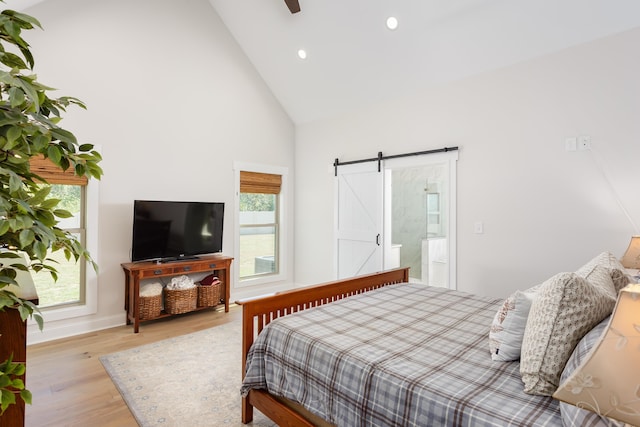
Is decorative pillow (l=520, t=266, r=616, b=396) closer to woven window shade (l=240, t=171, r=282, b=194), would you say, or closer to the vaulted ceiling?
the vaulted ceiling

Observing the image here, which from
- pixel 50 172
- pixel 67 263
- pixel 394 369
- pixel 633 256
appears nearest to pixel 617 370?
pixel 394 369

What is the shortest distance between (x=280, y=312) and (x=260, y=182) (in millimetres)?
3296

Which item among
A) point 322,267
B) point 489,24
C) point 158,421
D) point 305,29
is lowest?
point 158,421

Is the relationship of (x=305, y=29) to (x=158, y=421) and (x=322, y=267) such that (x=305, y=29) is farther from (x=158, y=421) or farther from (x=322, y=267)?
(x=158, y=421)

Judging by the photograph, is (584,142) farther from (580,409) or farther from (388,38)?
(580,409)

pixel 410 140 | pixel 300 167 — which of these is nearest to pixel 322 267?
pixel 300 167

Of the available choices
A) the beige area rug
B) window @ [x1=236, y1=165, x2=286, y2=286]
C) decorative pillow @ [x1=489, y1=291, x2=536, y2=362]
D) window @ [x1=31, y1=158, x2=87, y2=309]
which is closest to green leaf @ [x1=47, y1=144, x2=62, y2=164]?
decorative pillow @ [x1=489, y1=291, x2=536, y2=362]

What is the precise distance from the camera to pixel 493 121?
360cm

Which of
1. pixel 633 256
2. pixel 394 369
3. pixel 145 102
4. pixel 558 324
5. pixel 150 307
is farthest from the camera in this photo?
pixel 145 102

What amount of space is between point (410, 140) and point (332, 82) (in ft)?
4.60

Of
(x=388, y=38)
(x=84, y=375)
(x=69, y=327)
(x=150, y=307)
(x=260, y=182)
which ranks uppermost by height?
(x=388, y=38)

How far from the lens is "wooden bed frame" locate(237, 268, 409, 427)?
1.90 meters

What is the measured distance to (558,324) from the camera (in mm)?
1277

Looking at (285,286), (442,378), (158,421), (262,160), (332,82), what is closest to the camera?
(442,378)
